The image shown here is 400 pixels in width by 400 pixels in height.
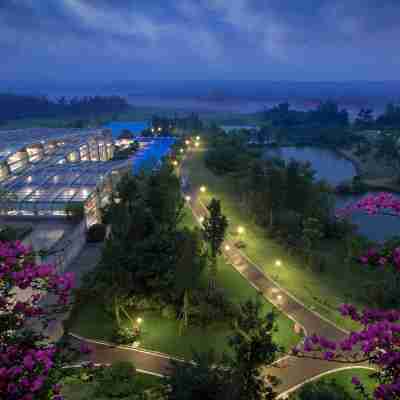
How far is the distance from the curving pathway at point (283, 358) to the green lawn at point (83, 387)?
434mm

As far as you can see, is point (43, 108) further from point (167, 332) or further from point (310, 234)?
point (167, 332)

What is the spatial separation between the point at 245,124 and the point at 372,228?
242 feet

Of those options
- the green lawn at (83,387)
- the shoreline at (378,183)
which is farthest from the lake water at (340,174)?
the green lawn at (83,387)

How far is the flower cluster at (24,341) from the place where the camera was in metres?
4.56

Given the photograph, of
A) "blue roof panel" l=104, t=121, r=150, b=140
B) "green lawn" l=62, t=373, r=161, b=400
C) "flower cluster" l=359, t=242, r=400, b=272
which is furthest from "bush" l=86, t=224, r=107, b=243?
"blue roof panel" l=104, t=121, r=150, b=140

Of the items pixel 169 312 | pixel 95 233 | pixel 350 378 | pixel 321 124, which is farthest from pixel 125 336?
pixel 321 124

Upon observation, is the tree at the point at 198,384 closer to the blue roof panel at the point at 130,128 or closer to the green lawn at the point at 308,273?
the green lawn at the point at 308,273

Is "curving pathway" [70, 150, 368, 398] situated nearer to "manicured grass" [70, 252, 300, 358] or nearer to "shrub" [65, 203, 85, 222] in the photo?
"manicured grass" [70, 252, 300, 358]

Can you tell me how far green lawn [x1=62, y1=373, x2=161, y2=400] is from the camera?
1138cm

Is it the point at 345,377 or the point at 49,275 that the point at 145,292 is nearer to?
the point at 345,377

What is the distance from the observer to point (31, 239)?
20547mm

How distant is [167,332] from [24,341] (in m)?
10.6

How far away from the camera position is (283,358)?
13.4 meters

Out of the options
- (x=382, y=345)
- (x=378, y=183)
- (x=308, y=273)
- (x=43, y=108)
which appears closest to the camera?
(x=382, y=345)
